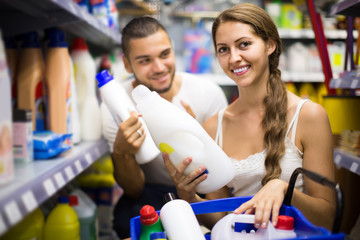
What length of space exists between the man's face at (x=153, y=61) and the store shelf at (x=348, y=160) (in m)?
0.97

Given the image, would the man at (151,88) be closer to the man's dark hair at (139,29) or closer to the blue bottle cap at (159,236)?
the man's dark hair at (139,29)

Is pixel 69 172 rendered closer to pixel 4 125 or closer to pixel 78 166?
pixel 78 166

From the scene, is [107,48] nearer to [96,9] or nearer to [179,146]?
[96,9]

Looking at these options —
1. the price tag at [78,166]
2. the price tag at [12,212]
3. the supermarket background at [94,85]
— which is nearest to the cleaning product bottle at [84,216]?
the supermarket background at [94,85]

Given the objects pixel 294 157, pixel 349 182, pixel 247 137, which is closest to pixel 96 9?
pixel 247 137

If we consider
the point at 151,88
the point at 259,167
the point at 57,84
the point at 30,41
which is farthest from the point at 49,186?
the point at 151,88

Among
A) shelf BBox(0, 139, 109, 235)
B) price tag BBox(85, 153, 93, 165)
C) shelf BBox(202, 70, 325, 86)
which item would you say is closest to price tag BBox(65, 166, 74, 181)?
shelf BBox(0, 139, 109, 235)

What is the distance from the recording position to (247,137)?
1.53 m

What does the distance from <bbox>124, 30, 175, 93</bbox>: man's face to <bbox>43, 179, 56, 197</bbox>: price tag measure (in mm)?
979

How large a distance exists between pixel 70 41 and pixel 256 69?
159 cm

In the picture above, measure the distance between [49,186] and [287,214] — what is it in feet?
2.38

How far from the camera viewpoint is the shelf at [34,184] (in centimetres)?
86

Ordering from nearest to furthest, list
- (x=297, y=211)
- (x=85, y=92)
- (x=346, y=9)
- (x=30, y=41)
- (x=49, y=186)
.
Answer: (x=297, y=211) < (x=49, y=186) < (x=30, y=41) < (x=346, y=9) < (x=85, y=92)

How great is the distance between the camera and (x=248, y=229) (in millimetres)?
975
